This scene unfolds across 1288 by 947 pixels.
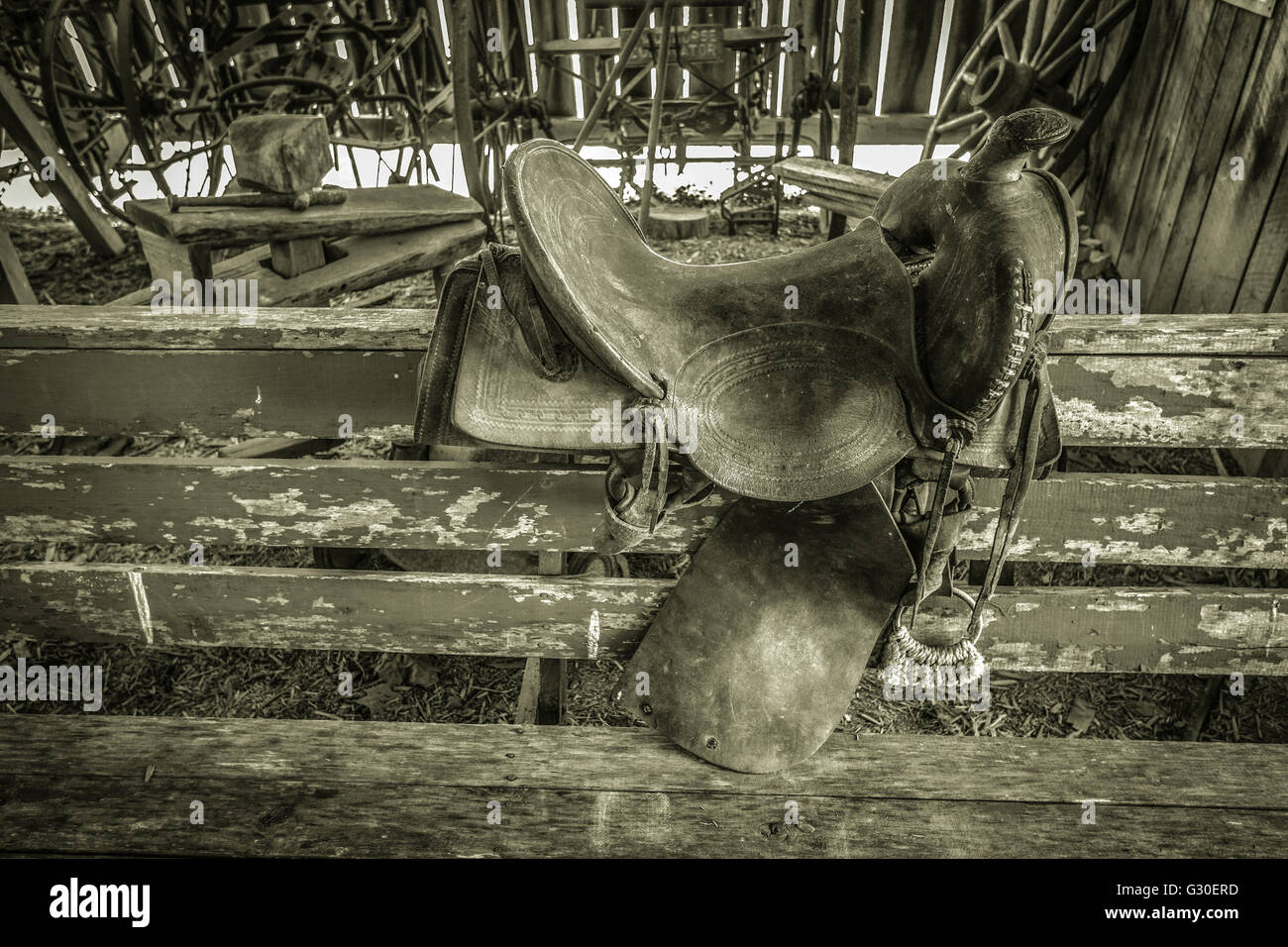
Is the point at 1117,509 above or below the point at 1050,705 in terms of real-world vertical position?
above

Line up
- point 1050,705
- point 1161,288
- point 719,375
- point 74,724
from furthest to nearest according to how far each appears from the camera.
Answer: point 1161,288 < point 1050,705 < point 74,724 < point 719,375

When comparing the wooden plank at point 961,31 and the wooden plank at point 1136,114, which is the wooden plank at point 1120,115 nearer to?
the wooden plank at point 1136,114

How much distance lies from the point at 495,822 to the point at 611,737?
0.77ft

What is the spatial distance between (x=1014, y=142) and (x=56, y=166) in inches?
163

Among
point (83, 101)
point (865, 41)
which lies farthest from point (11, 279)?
point (865, 41)

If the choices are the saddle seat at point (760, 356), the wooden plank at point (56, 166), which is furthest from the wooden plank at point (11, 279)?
the saddle seat at point (760, 356)

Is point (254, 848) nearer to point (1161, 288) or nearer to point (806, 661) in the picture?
point (806, 661)

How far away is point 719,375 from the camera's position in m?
1.02

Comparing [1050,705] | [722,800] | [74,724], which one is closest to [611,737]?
[722,800]

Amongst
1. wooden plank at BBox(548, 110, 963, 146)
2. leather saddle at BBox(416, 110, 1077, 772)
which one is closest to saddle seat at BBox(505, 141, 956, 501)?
leather saddle at BBox(416, 110, 1077, 772)

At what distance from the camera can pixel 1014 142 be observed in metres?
0.91

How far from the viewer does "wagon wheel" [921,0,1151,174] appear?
2789 mm

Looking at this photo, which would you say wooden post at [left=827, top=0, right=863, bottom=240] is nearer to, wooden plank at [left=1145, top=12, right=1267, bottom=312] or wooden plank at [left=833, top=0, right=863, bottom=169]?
wooden plank at [left=833, top=0, right=863, bottom=169]

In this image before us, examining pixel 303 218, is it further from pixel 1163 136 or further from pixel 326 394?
pixel 1163 136
